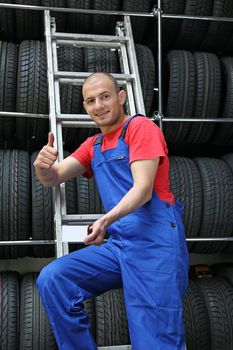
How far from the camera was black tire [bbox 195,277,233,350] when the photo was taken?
297 cm

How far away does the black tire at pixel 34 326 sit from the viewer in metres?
2.75

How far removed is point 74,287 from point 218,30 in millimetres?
2597

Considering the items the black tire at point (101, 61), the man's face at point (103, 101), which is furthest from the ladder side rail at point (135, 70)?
the man's face at point (103, 101)

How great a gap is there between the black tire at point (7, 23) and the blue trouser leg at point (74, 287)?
2.20 m

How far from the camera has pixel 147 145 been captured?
6.75 ft

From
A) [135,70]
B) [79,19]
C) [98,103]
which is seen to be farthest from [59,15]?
[98,103]

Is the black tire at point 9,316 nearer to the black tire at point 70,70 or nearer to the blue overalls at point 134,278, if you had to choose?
the blue overalls at point 134,278

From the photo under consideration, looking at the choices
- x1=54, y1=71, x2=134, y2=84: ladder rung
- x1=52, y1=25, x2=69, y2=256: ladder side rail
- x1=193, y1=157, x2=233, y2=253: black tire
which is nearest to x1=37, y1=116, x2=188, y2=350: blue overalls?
x1=52, y1=25, x2=69, y2=256: ladder side rail

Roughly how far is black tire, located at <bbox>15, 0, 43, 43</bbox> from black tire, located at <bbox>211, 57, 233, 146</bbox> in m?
1.44

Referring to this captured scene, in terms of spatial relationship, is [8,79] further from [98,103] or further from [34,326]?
[34,326]

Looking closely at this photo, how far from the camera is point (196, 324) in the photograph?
2969mm

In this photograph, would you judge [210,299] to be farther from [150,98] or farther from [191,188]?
[150,98]

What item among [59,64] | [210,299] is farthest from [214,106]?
[210,299]

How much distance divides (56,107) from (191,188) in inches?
42.4
